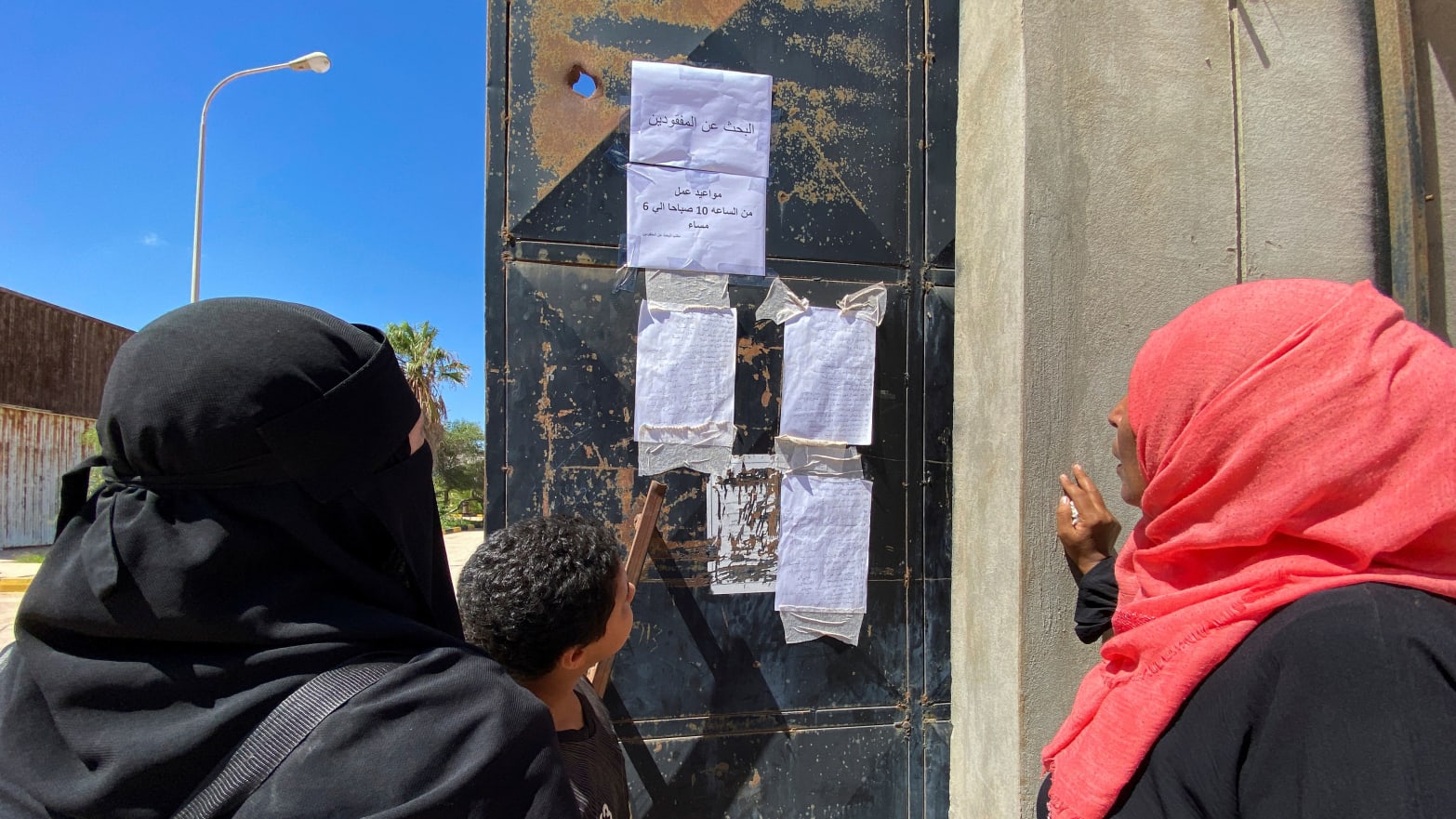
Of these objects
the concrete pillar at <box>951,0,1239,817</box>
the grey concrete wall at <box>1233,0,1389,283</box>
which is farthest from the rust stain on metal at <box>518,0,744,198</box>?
the grey concrete wall at <box>1233,0,1389,283</box>

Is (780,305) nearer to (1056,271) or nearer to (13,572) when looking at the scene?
(1056,271)

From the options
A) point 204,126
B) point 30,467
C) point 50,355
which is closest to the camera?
point 204,126

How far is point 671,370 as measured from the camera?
229 centimetres

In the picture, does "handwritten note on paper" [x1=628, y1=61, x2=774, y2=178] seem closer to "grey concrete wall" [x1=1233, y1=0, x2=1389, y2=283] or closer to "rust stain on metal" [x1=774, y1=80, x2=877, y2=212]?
"rust stain on metal" [x1=774, y1=80, x2=877, y2=212]

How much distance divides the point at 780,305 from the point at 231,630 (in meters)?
1.80

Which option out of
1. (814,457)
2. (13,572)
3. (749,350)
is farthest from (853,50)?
(13,572)

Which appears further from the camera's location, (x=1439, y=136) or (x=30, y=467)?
(x=30, y=467)

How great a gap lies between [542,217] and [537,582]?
1.25 m

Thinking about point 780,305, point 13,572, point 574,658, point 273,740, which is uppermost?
point 780,305

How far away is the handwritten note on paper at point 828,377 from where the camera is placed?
2.36m

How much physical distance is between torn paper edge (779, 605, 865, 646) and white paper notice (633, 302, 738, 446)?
59 cm

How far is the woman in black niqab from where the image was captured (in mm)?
776

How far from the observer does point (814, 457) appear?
2.38 m

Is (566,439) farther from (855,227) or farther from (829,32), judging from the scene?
(829,32)
